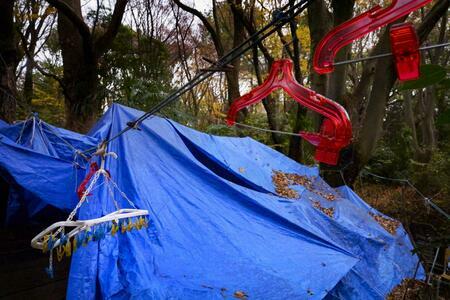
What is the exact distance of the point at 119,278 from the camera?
78.4 inches

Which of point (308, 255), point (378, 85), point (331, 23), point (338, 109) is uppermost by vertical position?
point (331, 23)

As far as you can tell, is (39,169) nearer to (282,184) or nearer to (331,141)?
(331,141)

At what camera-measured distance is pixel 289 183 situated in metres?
4.20

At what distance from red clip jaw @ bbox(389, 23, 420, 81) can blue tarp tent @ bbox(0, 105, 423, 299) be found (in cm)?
148

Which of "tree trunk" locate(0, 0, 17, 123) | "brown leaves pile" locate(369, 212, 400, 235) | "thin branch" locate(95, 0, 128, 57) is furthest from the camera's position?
"thin branch" locate(95, 0, 128, 57)

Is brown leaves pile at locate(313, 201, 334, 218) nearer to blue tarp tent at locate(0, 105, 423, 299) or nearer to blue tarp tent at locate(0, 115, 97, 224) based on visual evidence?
blue tarp tent at locate(0, 105, 423, 299)

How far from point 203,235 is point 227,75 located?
6.44m

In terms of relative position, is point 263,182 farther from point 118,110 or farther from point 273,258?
point 118,110

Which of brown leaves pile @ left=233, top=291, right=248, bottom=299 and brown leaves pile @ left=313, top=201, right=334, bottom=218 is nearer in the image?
brown leaves pile @ left=233, top=291, right=248, bottom=299


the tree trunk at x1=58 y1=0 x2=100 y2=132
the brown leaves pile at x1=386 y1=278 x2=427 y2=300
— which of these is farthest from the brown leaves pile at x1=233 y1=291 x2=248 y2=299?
the tree trunk at x1=58 y1=0 x2=100 y2=132

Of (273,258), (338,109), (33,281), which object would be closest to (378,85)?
(338,109)

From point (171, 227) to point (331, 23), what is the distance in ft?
17.2

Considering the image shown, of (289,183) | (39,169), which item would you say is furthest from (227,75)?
(39,169)

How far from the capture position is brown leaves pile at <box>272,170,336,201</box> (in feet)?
12.5
